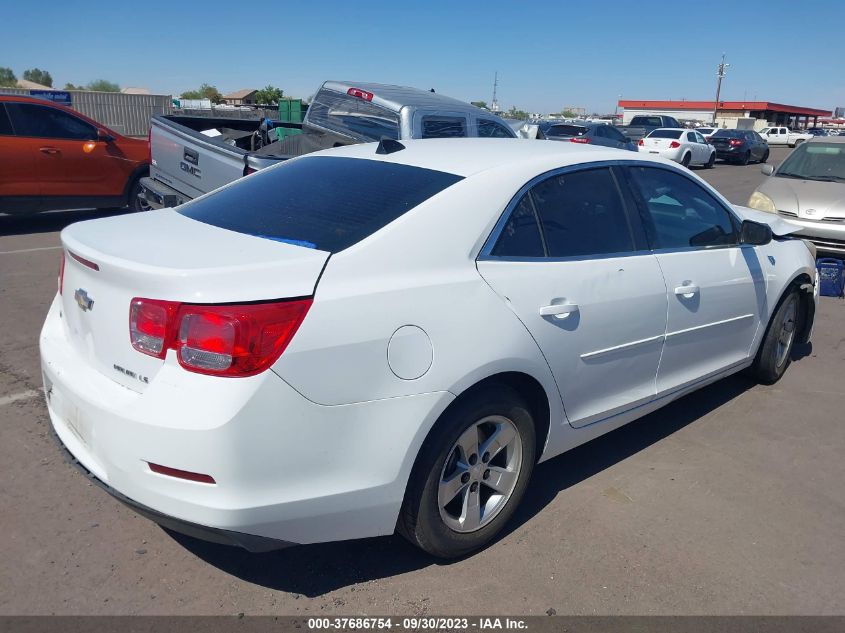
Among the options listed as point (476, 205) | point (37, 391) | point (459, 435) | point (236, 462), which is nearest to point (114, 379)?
point (236, 462)

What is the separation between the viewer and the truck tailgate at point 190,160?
6839 mm

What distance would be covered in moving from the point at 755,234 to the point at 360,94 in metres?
4.92

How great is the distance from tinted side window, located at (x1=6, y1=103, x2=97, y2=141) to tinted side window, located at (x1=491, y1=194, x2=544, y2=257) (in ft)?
28.0

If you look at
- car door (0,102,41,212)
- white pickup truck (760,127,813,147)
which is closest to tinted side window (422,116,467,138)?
car door (0,102,41,212)

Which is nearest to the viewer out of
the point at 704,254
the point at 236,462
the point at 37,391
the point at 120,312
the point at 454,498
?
the point at 236,462

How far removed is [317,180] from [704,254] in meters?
2.20

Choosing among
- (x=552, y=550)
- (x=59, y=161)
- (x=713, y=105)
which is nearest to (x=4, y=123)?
(x=59, y=161)

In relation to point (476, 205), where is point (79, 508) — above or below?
below

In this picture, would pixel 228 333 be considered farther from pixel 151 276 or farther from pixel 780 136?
pixel 780 136

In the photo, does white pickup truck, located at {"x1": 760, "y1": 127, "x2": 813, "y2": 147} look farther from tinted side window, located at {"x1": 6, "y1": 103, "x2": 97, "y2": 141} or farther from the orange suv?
tinted side window, located at {"x1": 6, "y1": 103, "x2": 97, "y2": 141}

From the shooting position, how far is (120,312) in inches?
102

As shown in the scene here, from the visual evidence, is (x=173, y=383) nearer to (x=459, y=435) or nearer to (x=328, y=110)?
(x=459, y=435)

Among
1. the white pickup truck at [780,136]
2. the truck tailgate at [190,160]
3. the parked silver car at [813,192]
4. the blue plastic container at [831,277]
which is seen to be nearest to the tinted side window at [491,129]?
the truck tailgate at [190,160]

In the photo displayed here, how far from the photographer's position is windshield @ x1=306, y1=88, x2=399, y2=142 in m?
7.71
